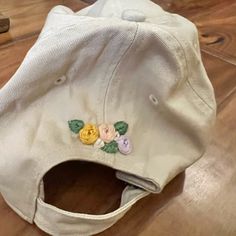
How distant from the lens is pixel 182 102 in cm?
37

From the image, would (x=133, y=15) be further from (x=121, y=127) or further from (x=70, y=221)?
(x=70, y=221)

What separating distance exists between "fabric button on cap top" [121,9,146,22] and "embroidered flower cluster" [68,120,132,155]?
11 centimetres

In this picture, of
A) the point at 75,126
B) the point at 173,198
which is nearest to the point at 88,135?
the point at 75,126

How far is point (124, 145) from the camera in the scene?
0.36 meters

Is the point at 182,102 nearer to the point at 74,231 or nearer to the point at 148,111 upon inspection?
the point at 148,111

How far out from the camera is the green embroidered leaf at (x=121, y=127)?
14.4 inches

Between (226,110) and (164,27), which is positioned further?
(226,110)

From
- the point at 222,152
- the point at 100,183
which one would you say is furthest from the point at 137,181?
the point at 222,152

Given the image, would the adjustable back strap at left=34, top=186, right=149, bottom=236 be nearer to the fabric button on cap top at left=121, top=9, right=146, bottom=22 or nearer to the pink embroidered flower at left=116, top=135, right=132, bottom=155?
the pink embroidered flower at left=116, top=135, right=132, bottom=155

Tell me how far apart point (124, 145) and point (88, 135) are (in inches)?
1.6

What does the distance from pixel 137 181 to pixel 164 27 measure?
0.17 m

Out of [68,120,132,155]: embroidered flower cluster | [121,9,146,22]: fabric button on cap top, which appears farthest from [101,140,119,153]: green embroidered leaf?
[121,9,146,22]: fabric button on cap top

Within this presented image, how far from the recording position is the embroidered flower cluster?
1.15ft

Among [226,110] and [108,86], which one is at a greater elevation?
[108,86]
